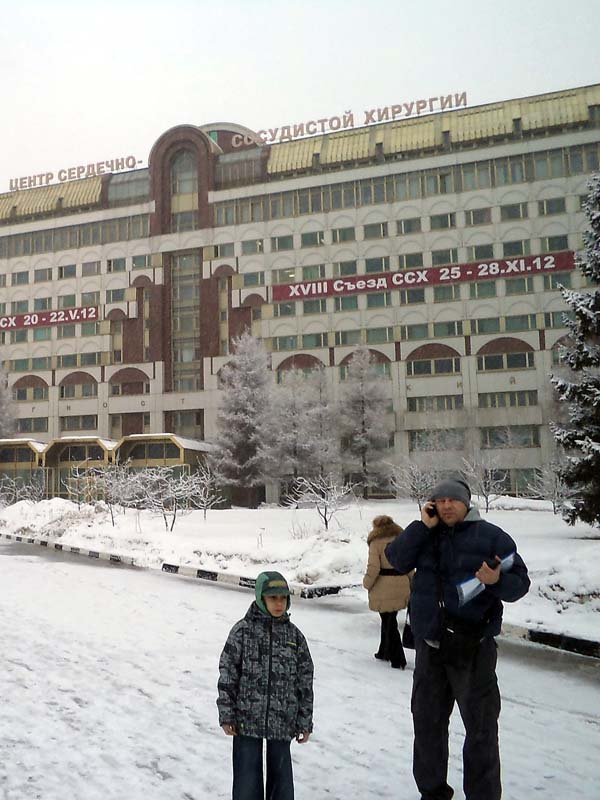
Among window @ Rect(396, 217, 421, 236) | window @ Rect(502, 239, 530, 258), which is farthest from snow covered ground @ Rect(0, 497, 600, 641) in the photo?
window @ Rect(396, 217, 421, 236)

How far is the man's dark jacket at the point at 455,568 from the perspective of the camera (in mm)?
4125

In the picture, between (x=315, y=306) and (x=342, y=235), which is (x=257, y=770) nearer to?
(x=315, y=306)

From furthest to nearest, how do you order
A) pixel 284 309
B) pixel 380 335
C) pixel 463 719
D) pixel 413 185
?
pixel 284 309, pixel 413 185, pixel 380 335, pixel 463 719

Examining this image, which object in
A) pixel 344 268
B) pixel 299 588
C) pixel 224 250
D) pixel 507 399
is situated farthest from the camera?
pixel 224 250

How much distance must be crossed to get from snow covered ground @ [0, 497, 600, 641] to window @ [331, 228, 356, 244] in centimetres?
2805

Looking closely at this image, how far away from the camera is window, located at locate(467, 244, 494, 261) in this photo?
5716 centimetres

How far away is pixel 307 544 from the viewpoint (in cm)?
1753

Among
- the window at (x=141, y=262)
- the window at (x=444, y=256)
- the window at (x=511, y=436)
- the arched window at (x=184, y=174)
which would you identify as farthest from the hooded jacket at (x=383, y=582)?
the arched window at (x=184, y=174)

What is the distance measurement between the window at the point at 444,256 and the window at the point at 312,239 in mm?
9430

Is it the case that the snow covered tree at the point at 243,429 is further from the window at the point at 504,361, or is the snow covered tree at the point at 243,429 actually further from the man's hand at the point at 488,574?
the man's hand at the point at 488,574

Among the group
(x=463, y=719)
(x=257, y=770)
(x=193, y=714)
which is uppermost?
(x=463, y=719)

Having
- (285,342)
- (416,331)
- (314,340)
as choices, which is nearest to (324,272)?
(314,340)

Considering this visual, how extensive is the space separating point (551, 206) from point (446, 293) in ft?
33.7

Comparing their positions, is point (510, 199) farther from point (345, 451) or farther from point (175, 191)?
point (175, 191)
